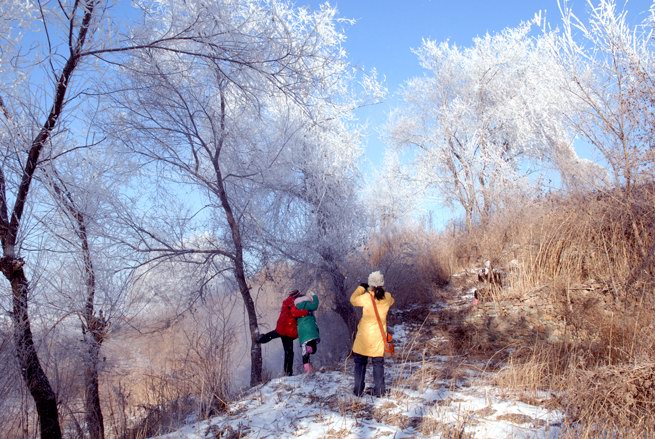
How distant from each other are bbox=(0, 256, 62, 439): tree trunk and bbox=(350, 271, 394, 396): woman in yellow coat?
3.18 meters

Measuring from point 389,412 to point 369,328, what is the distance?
98 centimetres

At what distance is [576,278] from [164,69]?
270 inches

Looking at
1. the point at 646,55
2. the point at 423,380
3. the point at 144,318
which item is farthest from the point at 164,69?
the point at 646,55

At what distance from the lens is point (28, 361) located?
5078 mm

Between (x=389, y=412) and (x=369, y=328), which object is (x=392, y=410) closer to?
(x=389, y=412)

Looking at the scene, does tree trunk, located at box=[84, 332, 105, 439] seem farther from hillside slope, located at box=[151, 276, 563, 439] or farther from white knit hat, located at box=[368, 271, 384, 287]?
white knit hat, located at box=[368, 271, 384, 287]

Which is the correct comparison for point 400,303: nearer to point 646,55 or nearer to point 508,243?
point 508,243

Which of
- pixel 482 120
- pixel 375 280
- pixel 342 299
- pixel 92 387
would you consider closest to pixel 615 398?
pixel 375 280

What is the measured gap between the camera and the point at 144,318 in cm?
765

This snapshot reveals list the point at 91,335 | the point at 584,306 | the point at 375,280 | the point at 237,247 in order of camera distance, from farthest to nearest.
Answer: the point at 237,247 → the point at 584,306 → the point at 91,335 → the point at 375,280

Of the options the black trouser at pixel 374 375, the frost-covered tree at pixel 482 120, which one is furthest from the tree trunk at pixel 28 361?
the frost-covered tree at pixel 482 120

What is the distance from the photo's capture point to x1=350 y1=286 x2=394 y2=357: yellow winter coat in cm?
516

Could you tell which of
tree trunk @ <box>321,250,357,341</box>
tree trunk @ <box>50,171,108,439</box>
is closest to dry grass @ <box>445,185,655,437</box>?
tree trunk @ <box>321,250,357,341</box>

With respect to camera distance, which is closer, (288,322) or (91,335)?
(91,335)
